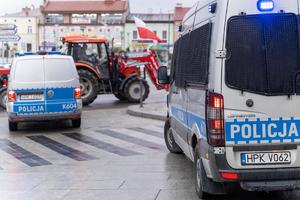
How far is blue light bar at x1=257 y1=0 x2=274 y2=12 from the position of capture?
588 centimetres

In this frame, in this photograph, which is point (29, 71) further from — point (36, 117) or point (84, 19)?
point (84, 19)

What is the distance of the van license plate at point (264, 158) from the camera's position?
598 cm

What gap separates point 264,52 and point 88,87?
15317 millimetres

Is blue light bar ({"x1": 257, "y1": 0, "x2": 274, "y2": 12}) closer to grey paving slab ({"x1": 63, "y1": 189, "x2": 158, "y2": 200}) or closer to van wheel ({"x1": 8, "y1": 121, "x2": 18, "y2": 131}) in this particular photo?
grey paving slab ({"x1": 63, "y1": 189, "x2": 158, "y2": 200})

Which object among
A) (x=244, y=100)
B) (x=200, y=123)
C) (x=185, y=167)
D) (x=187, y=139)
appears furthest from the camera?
(x=185, y=167)

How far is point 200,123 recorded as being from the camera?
253 inches

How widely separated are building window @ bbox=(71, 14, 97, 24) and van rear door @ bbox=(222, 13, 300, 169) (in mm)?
89382

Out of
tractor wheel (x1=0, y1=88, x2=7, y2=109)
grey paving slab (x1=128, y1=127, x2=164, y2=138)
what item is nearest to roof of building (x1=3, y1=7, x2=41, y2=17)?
tractor wheel (x1=0, y1=88, x2=7, y2=109)

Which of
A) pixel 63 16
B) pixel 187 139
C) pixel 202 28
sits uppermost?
pixel 63 16

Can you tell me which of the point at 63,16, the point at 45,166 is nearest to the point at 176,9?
the point at 63,16

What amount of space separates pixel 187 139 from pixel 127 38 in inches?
3328

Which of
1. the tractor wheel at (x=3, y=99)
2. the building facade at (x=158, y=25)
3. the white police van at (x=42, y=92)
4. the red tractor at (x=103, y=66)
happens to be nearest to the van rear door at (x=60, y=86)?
the white police van at (x=42, y=92)

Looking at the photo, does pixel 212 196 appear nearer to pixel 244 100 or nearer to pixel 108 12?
pixel 244 100

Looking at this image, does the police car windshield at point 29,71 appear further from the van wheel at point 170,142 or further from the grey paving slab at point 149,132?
the van wheel at point 170,142
